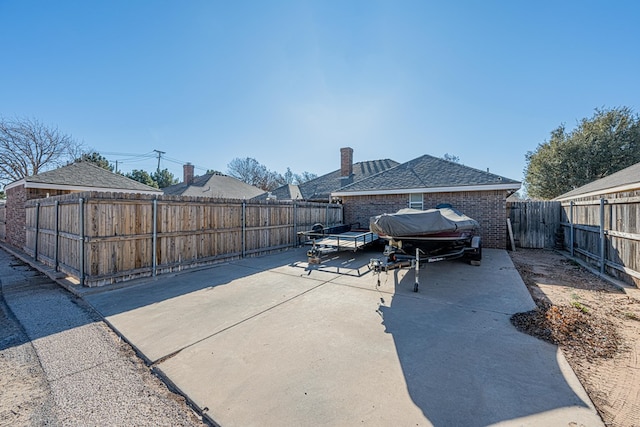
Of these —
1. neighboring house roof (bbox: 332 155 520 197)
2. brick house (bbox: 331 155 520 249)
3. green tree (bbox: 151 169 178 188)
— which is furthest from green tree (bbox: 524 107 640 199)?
green tree (bbox: 151 169 178 188)

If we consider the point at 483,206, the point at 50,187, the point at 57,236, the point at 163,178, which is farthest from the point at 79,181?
the point at 163,178

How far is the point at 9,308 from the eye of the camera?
15.2 ft

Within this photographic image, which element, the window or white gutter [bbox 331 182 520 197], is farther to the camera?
the window

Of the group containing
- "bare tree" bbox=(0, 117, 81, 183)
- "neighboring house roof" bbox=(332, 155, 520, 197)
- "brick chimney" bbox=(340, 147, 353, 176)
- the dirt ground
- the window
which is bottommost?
the dirt ground

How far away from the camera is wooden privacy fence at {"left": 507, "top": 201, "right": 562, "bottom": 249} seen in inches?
448

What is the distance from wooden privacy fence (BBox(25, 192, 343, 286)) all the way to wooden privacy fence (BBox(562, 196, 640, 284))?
9.99 m

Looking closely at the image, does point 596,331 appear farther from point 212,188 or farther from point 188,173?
point 188,173

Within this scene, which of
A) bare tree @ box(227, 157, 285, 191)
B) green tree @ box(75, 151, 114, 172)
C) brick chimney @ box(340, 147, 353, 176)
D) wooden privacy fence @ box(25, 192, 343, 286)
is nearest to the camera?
wooden privacy fence @ box(25, 192, 343, 286)

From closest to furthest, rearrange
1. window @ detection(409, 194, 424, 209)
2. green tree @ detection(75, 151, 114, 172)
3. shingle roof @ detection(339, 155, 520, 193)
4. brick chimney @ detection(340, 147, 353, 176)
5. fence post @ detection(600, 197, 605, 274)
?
fence post @ detection(600, 197, 605, 274) < shingle roof @ detection(339, 155, 520, 193) < window @ detection(409, 194, 424, 209) < brick chimney @ detection(340, 147, 353, 176) < green tree @ detection(75, 151, 114, 172)

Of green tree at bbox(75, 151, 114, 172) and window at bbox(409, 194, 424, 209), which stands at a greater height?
green tree at bbox(75, 151, 114, 172)

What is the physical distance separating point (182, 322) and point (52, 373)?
4.78ft

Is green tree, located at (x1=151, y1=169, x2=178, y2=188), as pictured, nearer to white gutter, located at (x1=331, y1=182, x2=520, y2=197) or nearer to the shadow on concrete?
white gutter, located at (x1=331, y1=182, x2=520, y2=197)

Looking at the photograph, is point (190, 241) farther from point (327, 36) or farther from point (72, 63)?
point (72, 63)

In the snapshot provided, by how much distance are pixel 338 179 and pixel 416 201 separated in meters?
8.62
